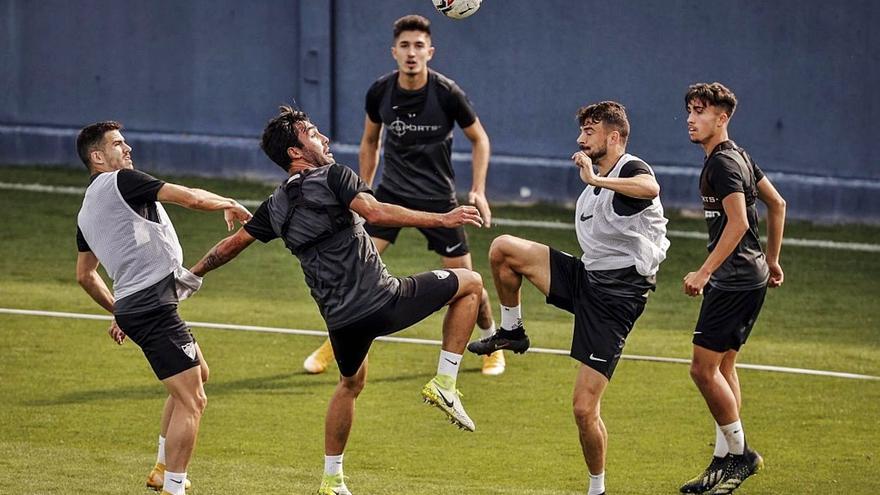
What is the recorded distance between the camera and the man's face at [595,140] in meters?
9.18

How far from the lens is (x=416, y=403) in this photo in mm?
11961

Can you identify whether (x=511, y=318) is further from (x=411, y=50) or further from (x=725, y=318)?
(x=411, y=50)

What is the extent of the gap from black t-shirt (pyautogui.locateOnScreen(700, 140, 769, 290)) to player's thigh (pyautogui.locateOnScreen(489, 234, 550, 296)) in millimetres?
1027

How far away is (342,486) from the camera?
9289 mm

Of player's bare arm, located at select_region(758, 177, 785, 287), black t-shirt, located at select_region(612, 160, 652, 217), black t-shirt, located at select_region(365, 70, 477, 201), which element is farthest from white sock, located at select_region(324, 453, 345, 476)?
black t-shirt, located at select_region(365, 70, 477, 201)

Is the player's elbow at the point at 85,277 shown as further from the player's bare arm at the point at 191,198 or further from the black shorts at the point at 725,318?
the black shorts at the point at 725,318

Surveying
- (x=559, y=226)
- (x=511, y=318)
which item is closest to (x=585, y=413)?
(x=511, y=318)

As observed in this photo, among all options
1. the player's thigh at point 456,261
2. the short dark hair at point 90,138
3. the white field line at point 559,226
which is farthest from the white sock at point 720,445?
the white field line at point 559,226

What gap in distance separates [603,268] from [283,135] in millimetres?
2084

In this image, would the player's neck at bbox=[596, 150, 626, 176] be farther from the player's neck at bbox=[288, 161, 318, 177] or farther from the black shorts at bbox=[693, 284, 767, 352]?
the player's neck at bbox=[288, 161, 318, 177]

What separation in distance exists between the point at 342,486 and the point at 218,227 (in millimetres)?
9497

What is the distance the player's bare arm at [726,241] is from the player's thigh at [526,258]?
3.13ft

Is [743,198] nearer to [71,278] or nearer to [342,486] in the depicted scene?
[342,486]

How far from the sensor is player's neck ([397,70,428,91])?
1281 cm
